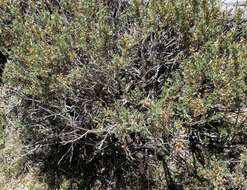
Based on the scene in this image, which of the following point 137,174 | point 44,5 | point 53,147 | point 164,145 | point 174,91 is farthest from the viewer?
point 53,147

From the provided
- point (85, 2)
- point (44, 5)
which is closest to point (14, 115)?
point (44, 5)

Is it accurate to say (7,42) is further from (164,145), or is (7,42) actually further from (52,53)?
(164,145)

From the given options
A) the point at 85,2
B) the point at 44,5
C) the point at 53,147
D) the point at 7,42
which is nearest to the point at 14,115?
the point at 53,147

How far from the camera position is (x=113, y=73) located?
14.4 ft

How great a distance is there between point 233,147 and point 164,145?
743mm

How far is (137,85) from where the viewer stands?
4.72m

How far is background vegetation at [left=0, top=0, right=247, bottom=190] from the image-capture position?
4.06 m

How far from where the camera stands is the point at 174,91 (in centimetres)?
416

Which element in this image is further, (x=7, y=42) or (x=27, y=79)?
(x=7, y=42)

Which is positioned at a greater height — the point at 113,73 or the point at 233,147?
the point at 113,73

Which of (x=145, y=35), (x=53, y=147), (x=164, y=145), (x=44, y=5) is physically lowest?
(x=164, y=145)

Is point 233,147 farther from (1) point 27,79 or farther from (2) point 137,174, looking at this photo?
(1) point 27,79

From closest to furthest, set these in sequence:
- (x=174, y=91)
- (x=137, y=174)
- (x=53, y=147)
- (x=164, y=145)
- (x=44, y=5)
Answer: (x=174, y=91), (x=164, y=145), (x=44, y=5), (x=137, y=174), (x=53, y=147)

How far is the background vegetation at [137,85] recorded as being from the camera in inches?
160
